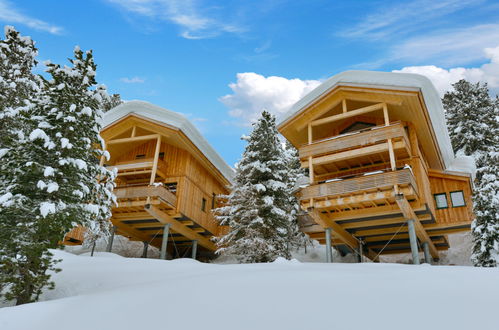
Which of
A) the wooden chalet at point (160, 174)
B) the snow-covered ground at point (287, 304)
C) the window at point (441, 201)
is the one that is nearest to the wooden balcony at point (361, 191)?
the window at point (441, 201)

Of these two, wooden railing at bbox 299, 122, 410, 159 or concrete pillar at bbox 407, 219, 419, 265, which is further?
wooden railing at bbox 299, 122, 410, 159

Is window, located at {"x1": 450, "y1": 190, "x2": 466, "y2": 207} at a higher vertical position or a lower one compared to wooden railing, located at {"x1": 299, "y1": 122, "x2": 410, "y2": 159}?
lower

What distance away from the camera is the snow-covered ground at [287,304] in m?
5.62

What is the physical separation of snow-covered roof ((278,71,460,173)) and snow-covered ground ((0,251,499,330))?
10385 millimetres

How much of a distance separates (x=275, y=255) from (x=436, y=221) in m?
8.61

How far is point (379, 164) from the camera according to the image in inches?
760

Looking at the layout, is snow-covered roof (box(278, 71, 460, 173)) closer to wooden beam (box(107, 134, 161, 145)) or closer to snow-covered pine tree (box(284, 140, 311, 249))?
snow-covered pine tree (box(284, 140, 311, 249))

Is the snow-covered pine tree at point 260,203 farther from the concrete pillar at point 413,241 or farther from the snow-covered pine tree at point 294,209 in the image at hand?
the concrete pillar at point 413,241

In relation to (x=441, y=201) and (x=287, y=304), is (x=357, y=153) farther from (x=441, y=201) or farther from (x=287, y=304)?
(x=287, y=304)

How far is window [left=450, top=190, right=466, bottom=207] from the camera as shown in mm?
19750

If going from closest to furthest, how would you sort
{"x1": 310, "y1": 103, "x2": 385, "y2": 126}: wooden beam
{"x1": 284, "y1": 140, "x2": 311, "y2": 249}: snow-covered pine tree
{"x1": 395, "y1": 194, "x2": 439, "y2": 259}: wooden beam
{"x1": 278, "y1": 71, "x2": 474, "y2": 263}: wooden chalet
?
1. {"x1": 395, "y1": 194, "x2": 439, "y2": 259}: wooden beam
2. {"x1": 278, "y1": 71, "x2": 474, "y2": 263}: wooden chalet
3. {"x1": 310, "y1": 103, "x2": 385, "y2": 126}: wooden beam
4. {"x1": 284, "y1": 140, "x2": 311, "y2": 249}: snow-covered pine tree

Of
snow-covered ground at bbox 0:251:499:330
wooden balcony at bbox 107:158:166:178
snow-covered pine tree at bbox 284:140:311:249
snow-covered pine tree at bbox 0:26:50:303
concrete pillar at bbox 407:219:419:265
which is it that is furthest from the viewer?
wooden balcony at bbox 107:158:166:178

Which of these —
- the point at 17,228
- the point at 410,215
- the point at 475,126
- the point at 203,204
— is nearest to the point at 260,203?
the point at 203,204

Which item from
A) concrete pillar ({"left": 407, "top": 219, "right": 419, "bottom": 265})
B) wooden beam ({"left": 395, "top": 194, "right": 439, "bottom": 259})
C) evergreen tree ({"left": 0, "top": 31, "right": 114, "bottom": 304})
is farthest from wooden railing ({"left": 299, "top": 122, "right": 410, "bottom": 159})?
evergreen tree ({"left": 0, "top": 31, "right": 114, "bottom": 304})
